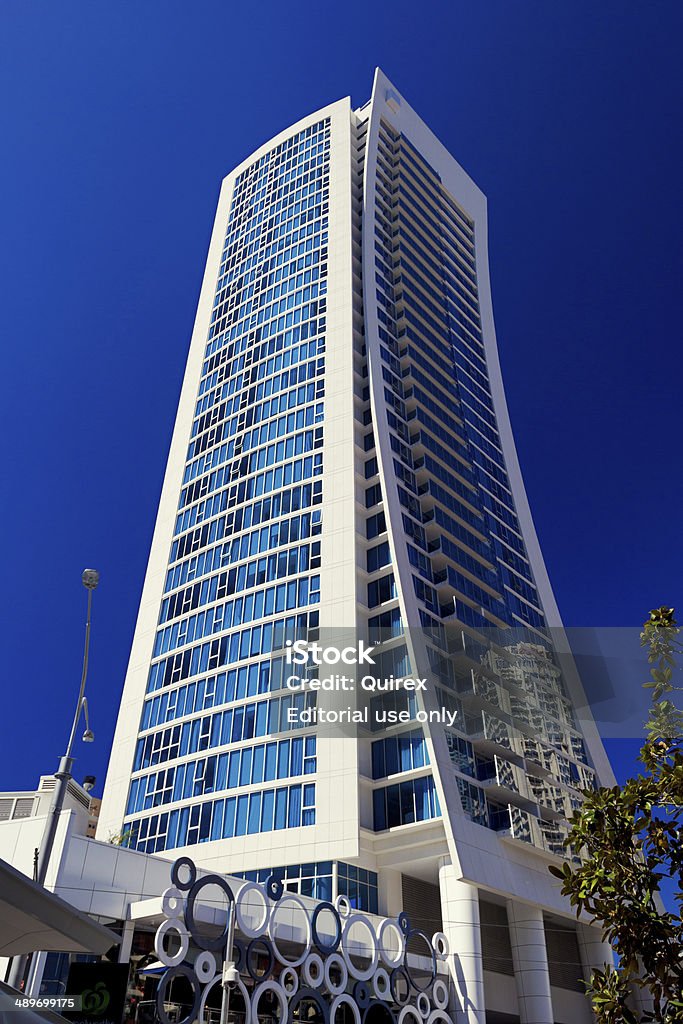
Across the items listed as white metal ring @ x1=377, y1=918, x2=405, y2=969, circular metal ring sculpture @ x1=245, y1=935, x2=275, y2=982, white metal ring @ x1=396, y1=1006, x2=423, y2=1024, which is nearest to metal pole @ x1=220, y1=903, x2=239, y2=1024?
circular metal ring sculpture @ x1=245, y1=935, x2=275, y2=982

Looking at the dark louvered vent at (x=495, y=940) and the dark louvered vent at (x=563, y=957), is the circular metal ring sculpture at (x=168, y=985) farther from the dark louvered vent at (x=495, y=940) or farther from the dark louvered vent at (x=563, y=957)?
the dark louvered vent at (x=563, y=957)

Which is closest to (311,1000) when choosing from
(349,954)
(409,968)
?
(349,954)

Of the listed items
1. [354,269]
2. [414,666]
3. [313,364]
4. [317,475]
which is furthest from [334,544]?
[354,269]

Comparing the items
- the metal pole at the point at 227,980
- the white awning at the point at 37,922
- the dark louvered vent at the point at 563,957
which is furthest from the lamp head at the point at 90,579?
the dark louvered vent at the point at 563,957

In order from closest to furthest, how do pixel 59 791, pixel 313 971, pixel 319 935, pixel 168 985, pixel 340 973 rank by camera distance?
1. pixel 59 791
2. pixel 168 985
3. pixel 313 971
4. pixel 340 973
5. pixel 319 935

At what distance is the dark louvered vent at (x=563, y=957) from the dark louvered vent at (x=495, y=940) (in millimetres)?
6046

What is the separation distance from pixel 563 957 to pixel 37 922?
5712cm

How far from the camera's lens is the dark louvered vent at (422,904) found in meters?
50.1

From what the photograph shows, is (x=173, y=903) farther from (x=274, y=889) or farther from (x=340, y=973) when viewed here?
(x=340, y=973)

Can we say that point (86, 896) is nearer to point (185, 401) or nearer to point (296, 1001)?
point (296, 1001)

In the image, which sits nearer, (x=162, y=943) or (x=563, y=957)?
(x=162, y=943)

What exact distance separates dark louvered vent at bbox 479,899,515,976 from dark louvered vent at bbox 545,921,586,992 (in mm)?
6046

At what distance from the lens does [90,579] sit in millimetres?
23000

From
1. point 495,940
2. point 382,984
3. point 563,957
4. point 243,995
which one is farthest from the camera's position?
point 563,957
